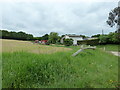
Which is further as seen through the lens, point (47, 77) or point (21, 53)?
point (21, 53)

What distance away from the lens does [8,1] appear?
5.72 ft

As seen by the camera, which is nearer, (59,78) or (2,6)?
(2,6)

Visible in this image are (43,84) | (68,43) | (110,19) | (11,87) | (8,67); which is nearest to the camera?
(11,87)

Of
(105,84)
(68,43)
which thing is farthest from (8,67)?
(68,43)

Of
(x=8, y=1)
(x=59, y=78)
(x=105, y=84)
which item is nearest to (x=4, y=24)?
(x=8, y=1)

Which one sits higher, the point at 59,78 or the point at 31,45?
the point at 31,45

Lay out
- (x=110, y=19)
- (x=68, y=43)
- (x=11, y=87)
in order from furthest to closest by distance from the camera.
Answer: (x=68, y=43) → (x=110, y=19) → (x=11, y=87)

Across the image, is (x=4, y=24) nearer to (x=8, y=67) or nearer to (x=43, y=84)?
(x=8, y=67)

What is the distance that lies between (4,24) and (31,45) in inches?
47.6

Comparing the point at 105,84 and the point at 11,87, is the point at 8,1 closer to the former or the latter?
the point at 11,87

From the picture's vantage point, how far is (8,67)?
1743mm

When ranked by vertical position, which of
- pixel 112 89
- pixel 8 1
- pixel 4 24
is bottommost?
pixel 112 89

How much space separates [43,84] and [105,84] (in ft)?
5.29

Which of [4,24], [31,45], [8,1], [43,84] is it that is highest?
[8,1]
